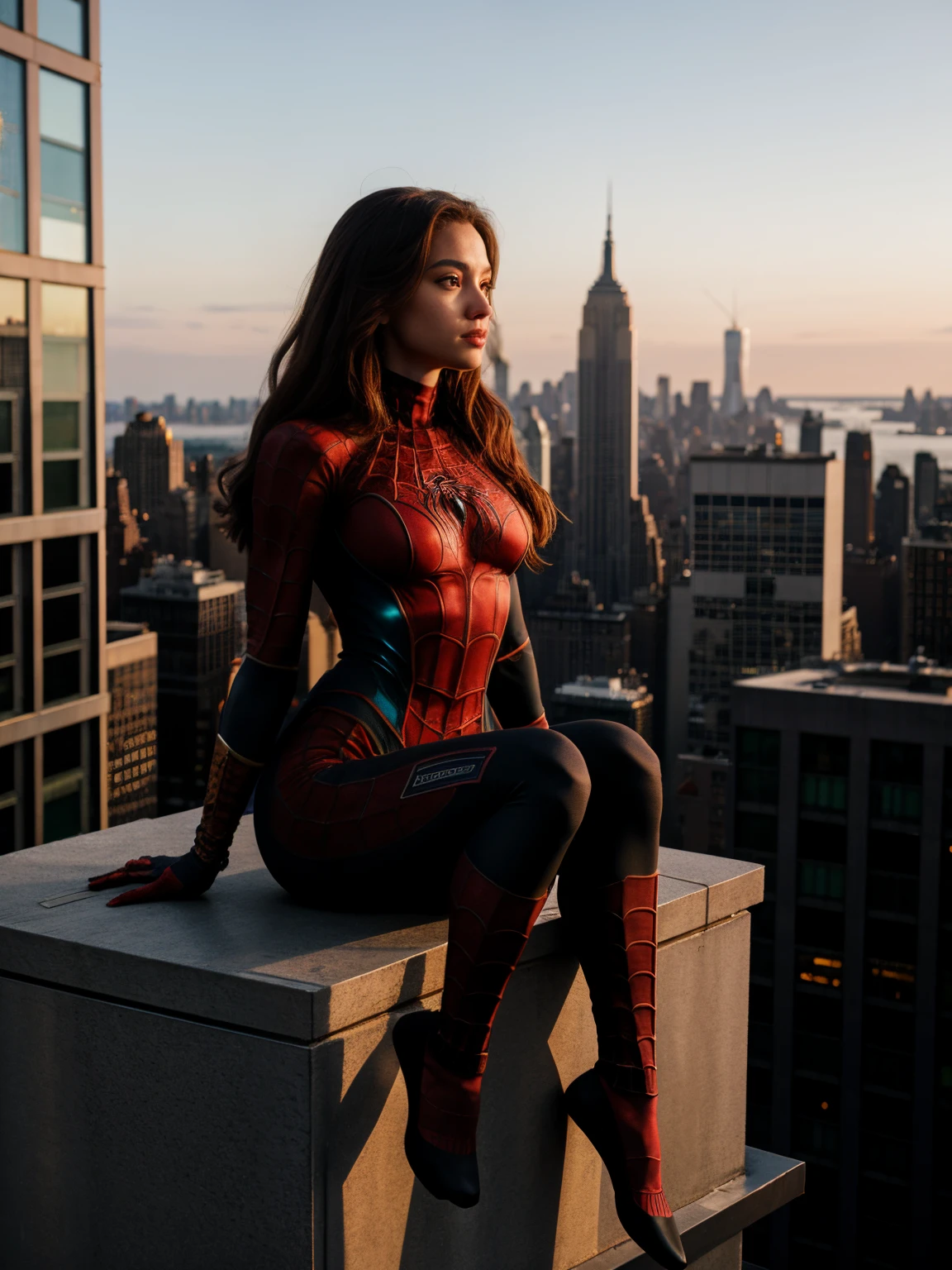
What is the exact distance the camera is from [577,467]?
99.9 metres

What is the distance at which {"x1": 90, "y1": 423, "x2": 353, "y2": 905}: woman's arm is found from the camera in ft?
9.08

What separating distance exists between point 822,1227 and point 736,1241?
85.1ft

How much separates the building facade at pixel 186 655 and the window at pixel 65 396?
3471 centimetres

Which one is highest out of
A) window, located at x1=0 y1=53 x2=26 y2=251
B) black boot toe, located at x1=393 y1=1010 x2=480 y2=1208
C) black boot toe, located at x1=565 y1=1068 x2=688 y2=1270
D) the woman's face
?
window, located at x1=0 y1=53 x2=26 y2=251

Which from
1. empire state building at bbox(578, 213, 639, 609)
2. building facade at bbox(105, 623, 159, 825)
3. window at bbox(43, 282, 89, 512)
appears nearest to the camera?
window at bbox(43, 282, 89, 512)

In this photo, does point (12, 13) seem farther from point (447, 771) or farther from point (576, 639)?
point (576, 639)

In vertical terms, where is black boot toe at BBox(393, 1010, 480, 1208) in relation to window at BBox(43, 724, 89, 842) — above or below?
above

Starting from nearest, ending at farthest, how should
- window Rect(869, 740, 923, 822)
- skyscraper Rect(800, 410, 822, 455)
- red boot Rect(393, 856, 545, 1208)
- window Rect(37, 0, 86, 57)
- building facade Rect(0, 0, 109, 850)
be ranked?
red boot Rect(393, 856, 545, 1208), building facade Rect(0, 0, 109, 850), window Rect(37, 0, 86, 57), window Rect(869, 740, 923, 822), skyscraper Rect(800, 410, 822, 455)

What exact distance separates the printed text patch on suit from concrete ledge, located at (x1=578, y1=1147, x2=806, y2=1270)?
3.94 feet

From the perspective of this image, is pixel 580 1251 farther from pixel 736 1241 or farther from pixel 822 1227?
pixel 822 1227

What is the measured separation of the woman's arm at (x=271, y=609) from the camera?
9.08ft

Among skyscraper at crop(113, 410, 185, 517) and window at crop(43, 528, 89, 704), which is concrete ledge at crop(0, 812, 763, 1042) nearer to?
window at crop(43, 528, 89, 704)

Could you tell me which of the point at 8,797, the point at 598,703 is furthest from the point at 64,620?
the point at 598,703

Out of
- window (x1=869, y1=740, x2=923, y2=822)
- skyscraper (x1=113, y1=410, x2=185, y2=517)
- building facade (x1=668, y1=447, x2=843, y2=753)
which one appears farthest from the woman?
building facade (x1=668, y1=447, x2=843, y2=753)
